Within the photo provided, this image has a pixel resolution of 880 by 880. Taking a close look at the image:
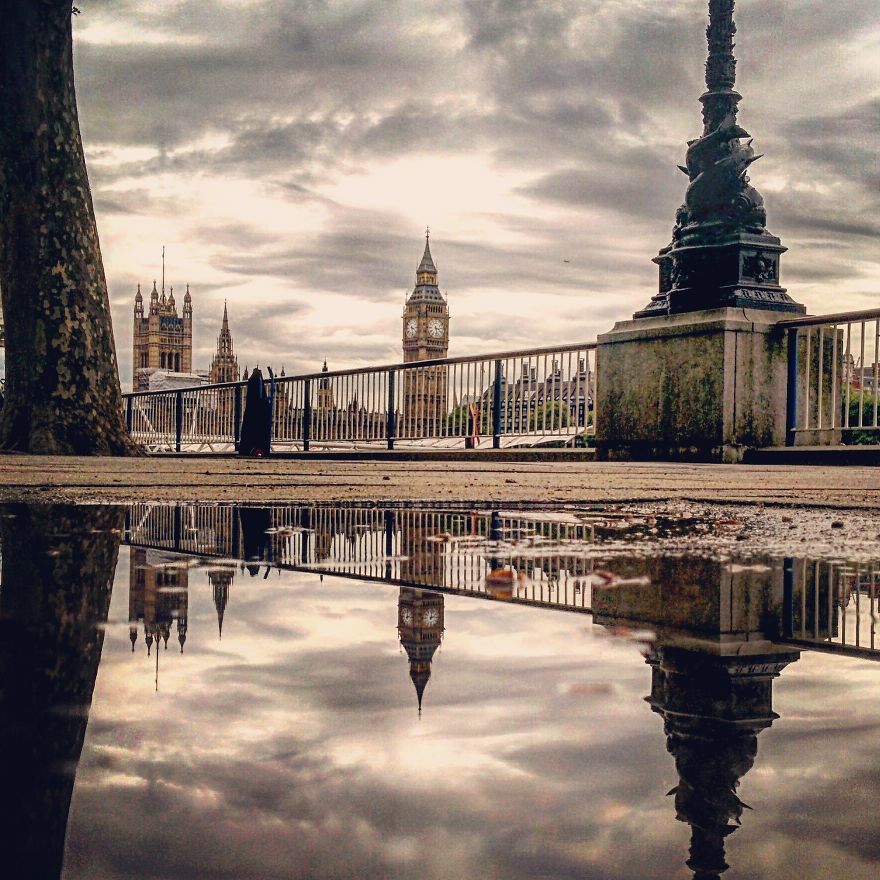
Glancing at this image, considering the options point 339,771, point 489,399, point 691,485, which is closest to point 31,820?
point 339,771

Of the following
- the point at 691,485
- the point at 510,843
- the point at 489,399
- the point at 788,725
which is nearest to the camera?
the point at 510,843

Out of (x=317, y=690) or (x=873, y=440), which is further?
(x=873, y=440)

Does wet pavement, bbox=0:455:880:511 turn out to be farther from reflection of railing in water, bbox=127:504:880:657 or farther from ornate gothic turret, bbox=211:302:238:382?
ornate gothic turret, bbox=211:302:238:382

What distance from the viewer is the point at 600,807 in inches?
22.6

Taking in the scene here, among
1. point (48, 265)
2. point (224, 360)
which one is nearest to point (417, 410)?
point (48, 265)

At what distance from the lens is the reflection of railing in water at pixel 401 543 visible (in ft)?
4.97

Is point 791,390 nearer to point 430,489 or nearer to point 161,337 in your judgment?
point 430,489

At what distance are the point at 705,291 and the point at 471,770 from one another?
9.05 meters

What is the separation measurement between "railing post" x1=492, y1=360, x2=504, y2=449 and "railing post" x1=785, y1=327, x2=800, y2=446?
5257 mm

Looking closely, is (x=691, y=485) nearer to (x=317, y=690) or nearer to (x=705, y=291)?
(x=317, y=690)

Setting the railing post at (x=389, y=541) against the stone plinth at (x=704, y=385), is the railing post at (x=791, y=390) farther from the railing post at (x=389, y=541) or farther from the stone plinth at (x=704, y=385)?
the railing post at (x=389, y=541)

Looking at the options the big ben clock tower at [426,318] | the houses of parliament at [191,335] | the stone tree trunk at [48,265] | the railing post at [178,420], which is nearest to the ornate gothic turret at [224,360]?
the houses of parliament at [191,335]

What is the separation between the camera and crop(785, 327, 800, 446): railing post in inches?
362

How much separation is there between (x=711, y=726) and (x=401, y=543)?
1.36 metres
